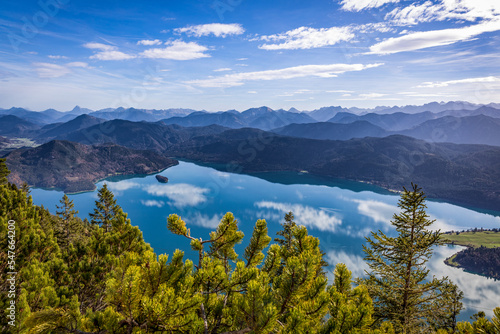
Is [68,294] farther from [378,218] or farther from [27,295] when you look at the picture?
[378,218]

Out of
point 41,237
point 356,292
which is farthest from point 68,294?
point 356,292

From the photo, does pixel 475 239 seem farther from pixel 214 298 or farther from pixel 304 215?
pixel 214 298

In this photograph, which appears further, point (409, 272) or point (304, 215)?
point (304, 215)

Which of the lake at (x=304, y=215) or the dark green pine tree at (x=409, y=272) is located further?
the lake at (x=304, y=215)

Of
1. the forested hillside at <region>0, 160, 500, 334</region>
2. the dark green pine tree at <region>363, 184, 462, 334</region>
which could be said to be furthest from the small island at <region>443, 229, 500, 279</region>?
the forested hillside at <region>0, 160, 500, 334</region>

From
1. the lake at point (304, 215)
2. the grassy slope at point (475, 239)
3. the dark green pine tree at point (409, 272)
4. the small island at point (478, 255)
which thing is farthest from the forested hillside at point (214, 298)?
the grassy slope at point (475, 239)

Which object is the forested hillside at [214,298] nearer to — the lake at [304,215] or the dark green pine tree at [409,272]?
the dark green pine tree at [409,272]

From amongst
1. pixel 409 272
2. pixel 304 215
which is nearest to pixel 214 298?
pixel 409 272
